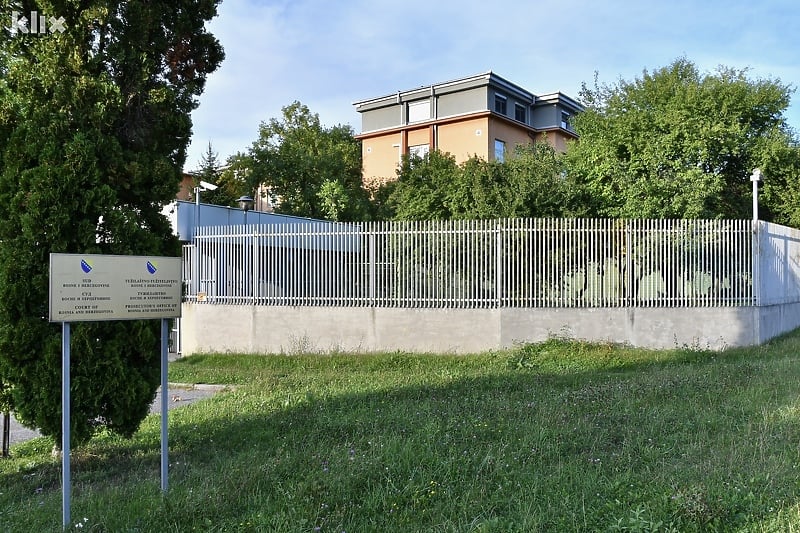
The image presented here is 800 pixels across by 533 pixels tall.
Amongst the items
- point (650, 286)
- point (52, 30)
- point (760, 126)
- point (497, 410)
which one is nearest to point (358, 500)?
point (497, 410)

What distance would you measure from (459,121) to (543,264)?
20549 millimetres

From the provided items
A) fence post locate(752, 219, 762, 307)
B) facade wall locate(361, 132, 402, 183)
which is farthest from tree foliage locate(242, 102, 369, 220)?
fence post locate(752, 219, 762, 307)

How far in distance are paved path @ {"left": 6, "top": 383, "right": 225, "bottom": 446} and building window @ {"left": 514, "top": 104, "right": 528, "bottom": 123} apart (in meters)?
26.7

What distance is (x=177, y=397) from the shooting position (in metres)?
8.67

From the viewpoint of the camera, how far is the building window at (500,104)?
30.1 meters

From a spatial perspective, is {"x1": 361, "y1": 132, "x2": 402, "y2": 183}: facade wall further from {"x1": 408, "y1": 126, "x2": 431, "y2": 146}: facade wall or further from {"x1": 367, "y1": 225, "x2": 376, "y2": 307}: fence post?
{"x1": 367, "y1": 225, "x2": 376, "y2": 307}: fence post

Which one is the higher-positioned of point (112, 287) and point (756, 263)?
point (756, 263)

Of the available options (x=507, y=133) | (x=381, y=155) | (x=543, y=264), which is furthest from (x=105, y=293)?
(x=381, y=155)

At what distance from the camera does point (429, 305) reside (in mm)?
11297

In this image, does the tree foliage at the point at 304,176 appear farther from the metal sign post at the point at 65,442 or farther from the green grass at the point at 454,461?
the metal sign post at the point at 65,442

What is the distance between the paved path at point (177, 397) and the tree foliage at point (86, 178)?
2385 mm

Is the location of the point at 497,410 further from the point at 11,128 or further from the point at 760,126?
the point at 760,126

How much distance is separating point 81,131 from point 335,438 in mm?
3595

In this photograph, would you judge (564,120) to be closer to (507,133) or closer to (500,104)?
(507,133)
